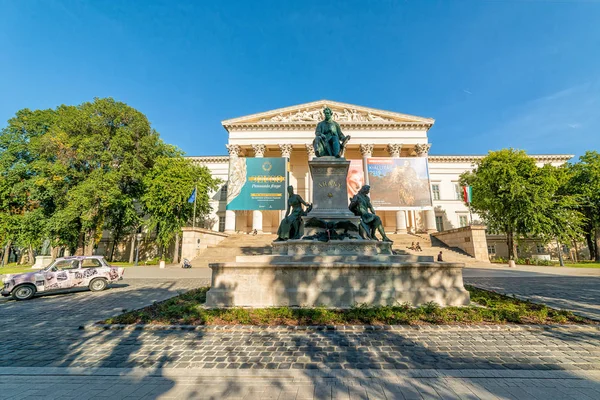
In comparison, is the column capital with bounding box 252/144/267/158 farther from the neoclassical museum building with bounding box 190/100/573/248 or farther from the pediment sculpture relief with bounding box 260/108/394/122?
the pediment sculpture relief with bounding box 260/108/394/122

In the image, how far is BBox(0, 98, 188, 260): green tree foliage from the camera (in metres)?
25.7

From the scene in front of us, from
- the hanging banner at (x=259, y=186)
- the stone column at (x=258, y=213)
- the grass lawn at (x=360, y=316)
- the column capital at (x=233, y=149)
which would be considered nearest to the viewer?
the grass lawn at (x=360, y=316)

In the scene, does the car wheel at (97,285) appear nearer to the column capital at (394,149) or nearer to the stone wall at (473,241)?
the stone wall at (473,241)

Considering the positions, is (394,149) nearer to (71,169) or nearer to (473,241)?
(473,241)

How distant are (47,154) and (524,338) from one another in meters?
36.7

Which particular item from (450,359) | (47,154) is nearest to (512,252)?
(450,359)

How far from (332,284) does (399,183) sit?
25342 mm

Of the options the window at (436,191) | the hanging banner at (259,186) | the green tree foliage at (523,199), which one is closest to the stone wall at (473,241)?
the green tree foliage at (523,199)

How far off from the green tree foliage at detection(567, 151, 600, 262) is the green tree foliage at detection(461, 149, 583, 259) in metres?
2.43

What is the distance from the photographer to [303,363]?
386cm

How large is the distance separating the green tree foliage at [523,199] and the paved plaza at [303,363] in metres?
27.4

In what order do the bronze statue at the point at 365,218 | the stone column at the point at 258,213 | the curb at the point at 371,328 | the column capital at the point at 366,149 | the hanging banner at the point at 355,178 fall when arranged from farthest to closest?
the column capital at the point at 366,149 → the stone column at the point at 258,213 → the hanging banner at the point at 355,178 → the bronze statue at the point at 365,218 → the curb at the point at 371,328

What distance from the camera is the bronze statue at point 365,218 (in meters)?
8.65

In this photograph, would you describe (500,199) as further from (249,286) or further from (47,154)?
(47,154)
